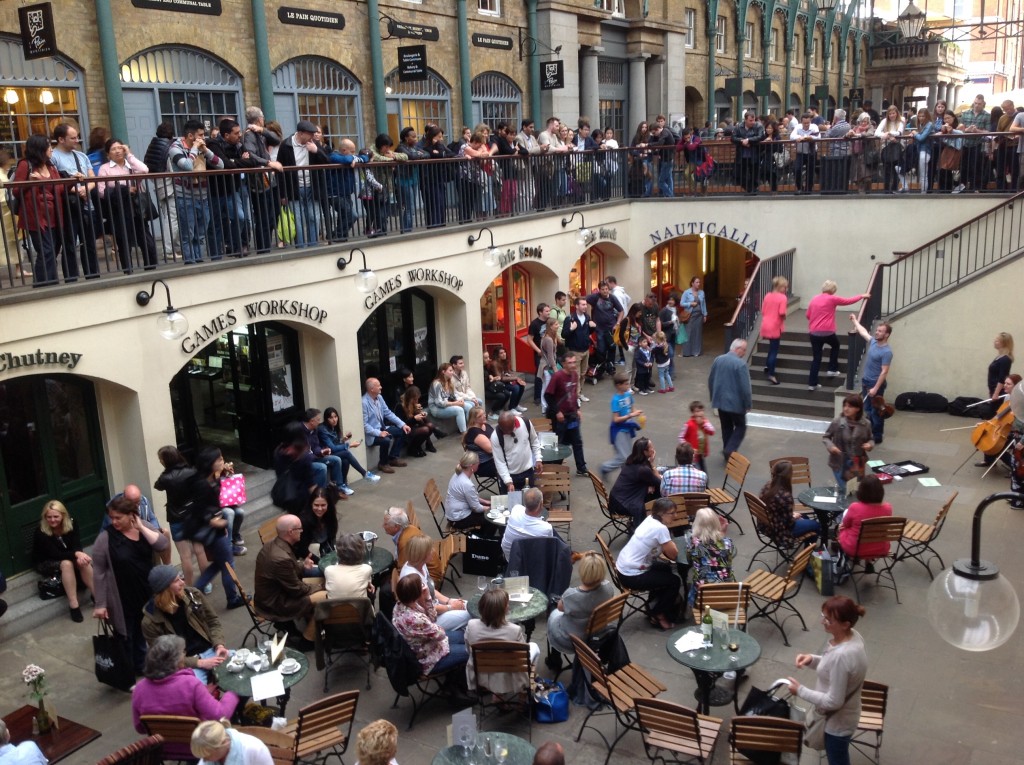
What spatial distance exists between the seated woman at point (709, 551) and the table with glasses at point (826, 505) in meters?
1.78

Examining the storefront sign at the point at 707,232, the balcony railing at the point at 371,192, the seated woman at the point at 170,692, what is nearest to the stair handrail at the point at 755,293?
the storefront sign at the point at 707,232

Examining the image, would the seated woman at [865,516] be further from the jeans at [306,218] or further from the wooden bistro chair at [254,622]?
the jeans at [306,218]

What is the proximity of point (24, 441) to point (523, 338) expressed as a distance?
1054 centimetres

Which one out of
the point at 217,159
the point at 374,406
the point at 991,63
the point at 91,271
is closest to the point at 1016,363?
the point at 374,406

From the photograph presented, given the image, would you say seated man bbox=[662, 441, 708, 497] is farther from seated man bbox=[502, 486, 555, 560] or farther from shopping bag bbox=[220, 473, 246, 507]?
shopping bag bbox=[220, 473, 246, 507]

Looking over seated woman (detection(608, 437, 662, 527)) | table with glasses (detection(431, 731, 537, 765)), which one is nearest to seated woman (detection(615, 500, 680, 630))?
seated woman (detection(608, 437, 662, 527))

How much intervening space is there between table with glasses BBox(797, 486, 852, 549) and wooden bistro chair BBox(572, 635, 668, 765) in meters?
3.39

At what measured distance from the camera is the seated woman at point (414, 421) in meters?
14.1

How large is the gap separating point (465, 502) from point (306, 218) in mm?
4662

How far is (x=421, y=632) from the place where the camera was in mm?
7305

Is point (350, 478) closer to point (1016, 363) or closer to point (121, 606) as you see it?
point (121, 606)

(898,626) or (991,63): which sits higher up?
(991,63)

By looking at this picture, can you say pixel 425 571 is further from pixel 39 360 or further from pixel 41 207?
pixel 41 207

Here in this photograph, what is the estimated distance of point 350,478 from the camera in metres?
13.5
